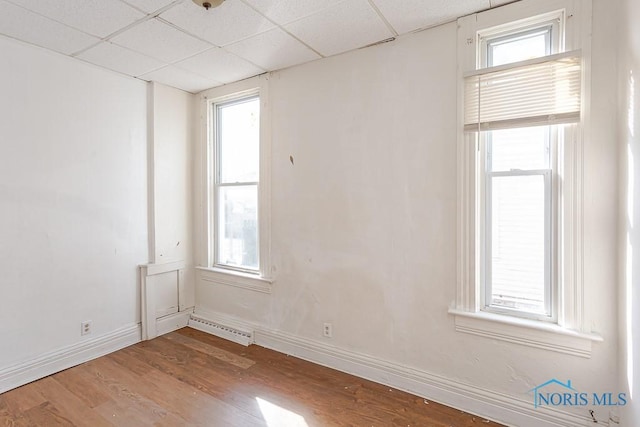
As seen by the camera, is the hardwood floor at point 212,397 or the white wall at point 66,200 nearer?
the hardwood floor at point 212,397

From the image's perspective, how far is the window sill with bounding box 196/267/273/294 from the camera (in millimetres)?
3125

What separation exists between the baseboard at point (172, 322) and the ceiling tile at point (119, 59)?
2.56 m

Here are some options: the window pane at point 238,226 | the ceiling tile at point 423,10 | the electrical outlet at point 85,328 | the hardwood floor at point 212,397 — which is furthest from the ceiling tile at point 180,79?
the hardwood floor at point 212,397

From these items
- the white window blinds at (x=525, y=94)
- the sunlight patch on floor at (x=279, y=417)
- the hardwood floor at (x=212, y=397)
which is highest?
the white window blinds at (x=525, y=94)

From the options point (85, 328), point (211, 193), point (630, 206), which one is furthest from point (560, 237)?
point (85, 328)

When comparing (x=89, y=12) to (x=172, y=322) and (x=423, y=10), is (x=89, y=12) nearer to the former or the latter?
(x=423, y=10)

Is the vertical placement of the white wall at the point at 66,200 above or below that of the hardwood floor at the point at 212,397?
above

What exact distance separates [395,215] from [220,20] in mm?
1860

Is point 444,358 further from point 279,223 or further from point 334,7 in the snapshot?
point 334,7

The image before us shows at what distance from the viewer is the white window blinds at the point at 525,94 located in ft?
5.90

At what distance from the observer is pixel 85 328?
9.20ft

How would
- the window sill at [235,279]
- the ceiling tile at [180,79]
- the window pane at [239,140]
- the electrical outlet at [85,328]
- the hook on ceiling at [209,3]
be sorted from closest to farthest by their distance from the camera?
1. the hook on ceiling at [209,3]
2. the electrical outlet at [85,328]
3. the ceiling tile at [180,79]
4. the window sill at [235,279]
5. the window pane at [239,140]

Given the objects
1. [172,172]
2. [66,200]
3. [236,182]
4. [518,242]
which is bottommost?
[518,242]

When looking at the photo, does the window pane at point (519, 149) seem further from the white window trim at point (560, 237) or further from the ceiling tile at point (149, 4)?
the ceiling tile at point (149, 4)
